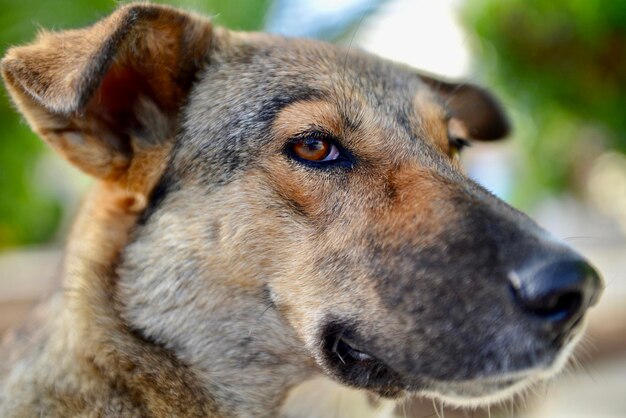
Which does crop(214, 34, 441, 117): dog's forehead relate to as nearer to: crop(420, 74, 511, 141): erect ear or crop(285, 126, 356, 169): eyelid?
crop(285, 126, 356, 169): eyelid

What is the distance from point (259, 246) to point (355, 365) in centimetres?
54

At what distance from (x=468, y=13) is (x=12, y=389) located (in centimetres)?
625

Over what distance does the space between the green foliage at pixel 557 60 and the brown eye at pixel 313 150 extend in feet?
17.6

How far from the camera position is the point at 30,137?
391 inches

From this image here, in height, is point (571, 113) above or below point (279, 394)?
below

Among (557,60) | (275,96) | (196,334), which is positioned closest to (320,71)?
(275,96)

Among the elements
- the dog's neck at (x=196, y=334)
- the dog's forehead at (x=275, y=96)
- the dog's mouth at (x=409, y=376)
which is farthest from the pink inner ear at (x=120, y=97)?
the dog's mouth at (x=409, y=376)

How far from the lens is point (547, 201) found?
9.29 meters

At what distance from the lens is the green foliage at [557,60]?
719 cm

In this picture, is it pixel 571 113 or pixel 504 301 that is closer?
pixel 504 301

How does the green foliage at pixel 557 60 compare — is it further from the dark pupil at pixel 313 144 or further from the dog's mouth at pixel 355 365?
the dog's mouth at pixel 355 365

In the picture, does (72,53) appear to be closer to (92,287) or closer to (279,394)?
(92,287)

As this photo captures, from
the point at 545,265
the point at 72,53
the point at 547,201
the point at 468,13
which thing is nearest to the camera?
the point at 545,265

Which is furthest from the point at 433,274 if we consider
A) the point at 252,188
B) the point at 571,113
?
the point at 571,113
